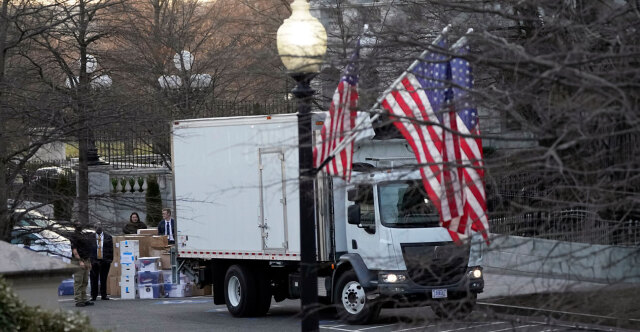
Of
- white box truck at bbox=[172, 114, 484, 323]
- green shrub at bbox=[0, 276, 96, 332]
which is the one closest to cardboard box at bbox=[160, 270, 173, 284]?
white box truck at bbox=[172, 114, 484, 323]

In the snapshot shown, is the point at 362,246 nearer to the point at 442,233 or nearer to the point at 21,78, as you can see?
the point at 442,233

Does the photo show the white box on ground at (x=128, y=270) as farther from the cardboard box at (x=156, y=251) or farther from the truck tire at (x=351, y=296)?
the truck tire at (x=351, y=296)

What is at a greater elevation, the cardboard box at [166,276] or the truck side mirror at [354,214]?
the truck side mirror at [354,214]

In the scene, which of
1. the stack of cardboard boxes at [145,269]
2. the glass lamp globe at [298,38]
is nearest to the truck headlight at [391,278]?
the glass lamp globe at [298,38]

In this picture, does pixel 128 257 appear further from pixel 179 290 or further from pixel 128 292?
pixel 179 290

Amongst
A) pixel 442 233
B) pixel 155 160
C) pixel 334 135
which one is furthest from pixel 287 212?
pixel 155 160

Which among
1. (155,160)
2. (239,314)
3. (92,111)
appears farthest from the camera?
(155,160)

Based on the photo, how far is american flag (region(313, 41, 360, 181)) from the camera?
6.35 m

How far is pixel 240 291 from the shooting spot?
19.3 m

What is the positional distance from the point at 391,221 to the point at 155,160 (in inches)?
793

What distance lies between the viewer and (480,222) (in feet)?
21.9

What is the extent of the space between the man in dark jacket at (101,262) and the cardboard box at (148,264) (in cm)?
75

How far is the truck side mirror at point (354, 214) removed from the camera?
17.0 m

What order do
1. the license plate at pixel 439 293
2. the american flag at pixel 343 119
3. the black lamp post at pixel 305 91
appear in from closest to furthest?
the american flag at pixel 343 119
the black lamp post at pixel 305 91
the license plate at pixel 439 293
